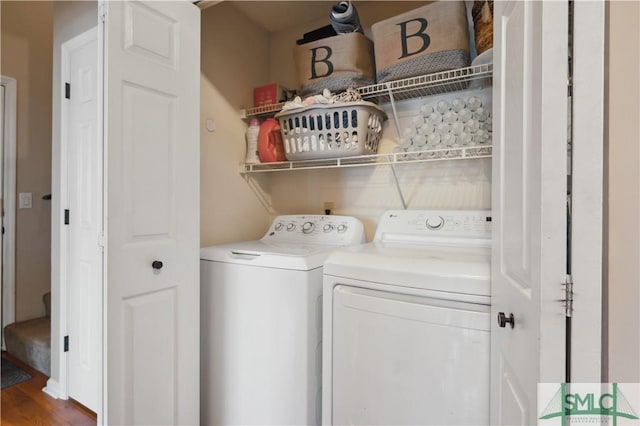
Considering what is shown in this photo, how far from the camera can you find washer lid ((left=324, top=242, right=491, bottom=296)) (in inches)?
44.6

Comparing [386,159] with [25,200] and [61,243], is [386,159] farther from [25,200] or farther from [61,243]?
[25,200]

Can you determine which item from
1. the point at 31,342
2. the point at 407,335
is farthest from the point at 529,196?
the point at 31,342

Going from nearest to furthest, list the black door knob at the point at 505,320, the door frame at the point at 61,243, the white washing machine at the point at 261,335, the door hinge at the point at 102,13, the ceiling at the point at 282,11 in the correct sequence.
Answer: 1. the black door knob at the point at 505,320
2. the door hinge at the point at 102,13
3. the white washing machine at the point at 261,335
4. the door frame at the point at 61,243
5. the ceiling at the point at 282,11

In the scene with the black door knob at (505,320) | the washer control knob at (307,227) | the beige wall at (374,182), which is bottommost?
the black door knob at (505,320)

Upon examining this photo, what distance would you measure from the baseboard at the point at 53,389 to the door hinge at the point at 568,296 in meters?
2.54

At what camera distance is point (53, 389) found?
2.05 metres

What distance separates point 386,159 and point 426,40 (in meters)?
0.60

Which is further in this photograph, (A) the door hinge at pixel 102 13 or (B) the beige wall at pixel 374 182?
(B) the beige wall at pixel 374 182

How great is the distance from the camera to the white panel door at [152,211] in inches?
50.6

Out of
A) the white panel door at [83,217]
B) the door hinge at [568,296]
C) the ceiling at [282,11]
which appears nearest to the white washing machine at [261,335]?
the white panel door at [83,217]
